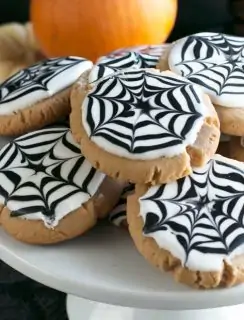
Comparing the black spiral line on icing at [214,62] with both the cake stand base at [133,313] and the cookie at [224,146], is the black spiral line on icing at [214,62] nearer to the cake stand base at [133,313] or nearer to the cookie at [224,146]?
the cookie at [224,146]

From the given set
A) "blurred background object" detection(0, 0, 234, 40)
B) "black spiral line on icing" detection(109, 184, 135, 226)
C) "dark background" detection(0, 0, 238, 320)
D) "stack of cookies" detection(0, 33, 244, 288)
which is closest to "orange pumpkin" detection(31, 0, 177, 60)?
"dark background" detection(0, 0, 238, 320)

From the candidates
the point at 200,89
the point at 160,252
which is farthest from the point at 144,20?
the point at 160,252

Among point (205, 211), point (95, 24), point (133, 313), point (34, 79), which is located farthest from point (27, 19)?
point (205, 211)

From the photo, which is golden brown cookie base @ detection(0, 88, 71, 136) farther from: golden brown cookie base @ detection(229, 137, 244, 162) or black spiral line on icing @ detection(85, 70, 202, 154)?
golden brown cookie base @ detection(229, 137, 244, 162)

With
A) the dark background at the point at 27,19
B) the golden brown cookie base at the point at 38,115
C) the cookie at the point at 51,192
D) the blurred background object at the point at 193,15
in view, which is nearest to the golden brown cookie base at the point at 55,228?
the cookie at the point at 51,192

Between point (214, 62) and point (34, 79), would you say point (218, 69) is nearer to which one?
point (214, 62)
